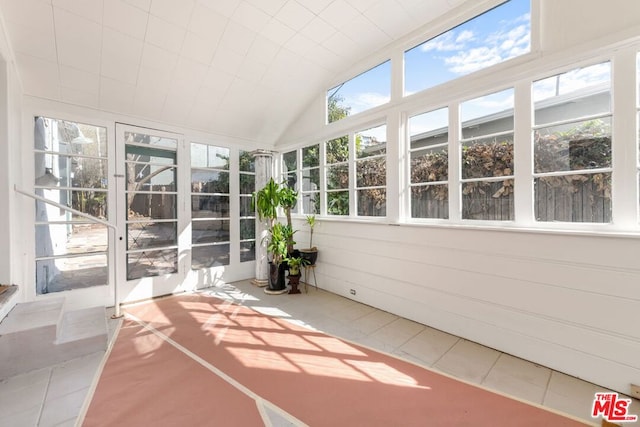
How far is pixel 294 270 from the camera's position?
4.29m

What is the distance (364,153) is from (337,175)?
0.59 metres

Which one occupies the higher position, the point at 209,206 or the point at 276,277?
the point at 209,206

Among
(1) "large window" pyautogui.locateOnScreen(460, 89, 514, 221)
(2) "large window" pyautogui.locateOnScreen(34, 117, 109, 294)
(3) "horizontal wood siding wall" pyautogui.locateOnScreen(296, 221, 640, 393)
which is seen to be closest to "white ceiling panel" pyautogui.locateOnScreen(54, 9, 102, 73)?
(2) "large window" pyautogui.locateOnScreen(34, 117, 109, 294)

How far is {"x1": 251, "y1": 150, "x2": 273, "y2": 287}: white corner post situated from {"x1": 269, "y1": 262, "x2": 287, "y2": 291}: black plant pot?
320mm

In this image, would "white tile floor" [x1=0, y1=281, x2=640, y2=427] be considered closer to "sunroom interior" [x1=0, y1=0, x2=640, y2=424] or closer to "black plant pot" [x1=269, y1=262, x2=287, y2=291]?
"sunroom interior" [x1=0, y1=0, x2=640, y2=424]

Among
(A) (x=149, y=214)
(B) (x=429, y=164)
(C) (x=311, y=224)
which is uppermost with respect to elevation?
(B) (x=429, y=164)

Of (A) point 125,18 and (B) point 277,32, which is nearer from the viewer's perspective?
(A) point 125,18

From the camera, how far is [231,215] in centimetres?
481

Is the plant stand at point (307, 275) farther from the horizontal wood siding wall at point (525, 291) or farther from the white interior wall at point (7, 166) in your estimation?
the white interior wall at point (7, 166)

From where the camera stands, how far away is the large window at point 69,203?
3.26m

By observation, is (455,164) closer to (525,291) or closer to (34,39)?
(525,291)

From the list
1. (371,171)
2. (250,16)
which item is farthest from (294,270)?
(250,16)

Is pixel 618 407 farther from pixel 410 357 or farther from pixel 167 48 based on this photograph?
pixel 167 48

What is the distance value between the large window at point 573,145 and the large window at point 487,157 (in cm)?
22
